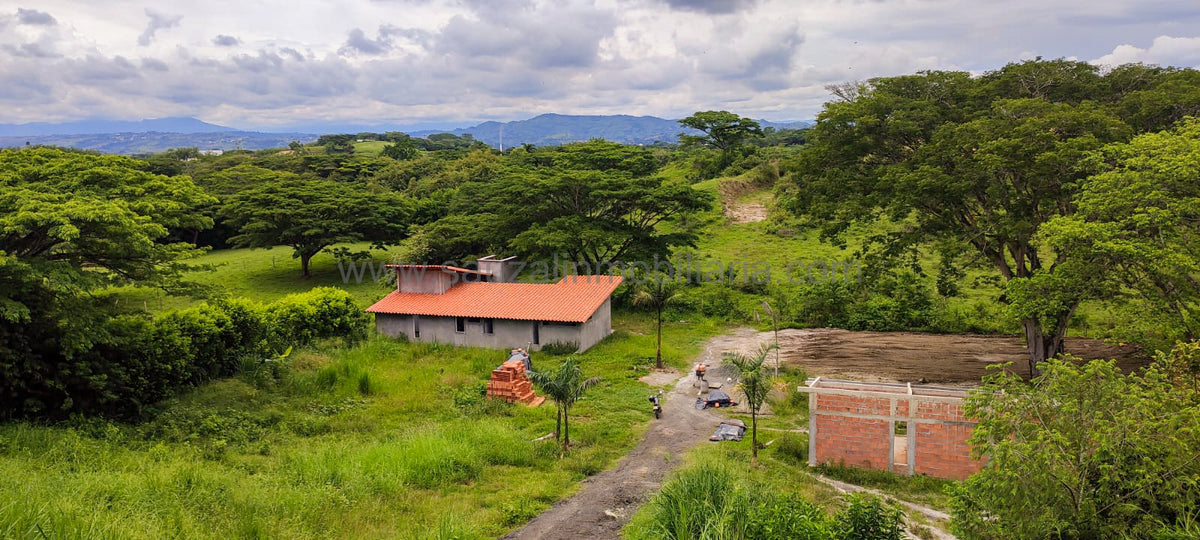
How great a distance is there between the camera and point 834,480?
13461 millimetres

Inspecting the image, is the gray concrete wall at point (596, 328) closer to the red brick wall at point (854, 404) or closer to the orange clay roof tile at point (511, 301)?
the orange clay roof tile at point (511, 301)

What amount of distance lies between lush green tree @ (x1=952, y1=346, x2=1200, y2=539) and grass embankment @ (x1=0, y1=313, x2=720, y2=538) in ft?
22.2

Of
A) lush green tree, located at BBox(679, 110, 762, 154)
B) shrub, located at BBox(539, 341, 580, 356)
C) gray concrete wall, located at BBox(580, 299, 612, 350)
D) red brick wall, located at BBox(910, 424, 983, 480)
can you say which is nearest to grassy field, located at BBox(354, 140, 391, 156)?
lush green tree, located at BBox(679, 110, 762, 154)

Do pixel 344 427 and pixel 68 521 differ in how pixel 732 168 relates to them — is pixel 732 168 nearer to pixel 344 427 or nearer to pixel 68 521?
pixel 344 427

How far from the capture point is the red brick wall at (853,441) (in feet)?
45.3

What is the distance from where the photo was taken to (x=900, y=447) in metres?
14.5

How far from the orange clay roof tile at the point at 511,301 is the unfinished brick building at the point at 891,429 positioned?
33.2 ft

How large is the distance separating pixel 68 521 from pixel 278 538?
2.51 metres

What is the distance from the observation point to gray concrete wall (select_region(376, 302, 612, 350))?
23.4 m

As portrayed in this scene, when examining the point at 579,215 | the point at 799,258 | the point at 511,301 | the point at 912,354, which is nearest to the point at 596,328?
the point at 511,301

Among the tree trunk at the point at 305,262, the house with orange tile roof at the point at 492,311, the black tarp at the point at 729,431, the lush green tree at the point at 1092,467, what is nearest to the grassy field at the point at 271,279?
the tree trunk at the point at 305,262

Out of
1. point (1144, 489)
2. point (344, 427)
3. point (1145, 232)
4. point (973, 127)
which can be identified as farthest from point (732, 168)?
point (1144, 489)

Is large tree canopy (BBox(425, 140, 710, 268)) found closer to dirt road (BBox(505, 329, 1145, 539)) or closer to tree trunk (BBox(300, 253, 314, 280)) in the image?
dirt road (BBox(505, 329, 1145, 539))

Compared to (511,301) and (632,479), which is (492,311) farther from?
(632,479)
